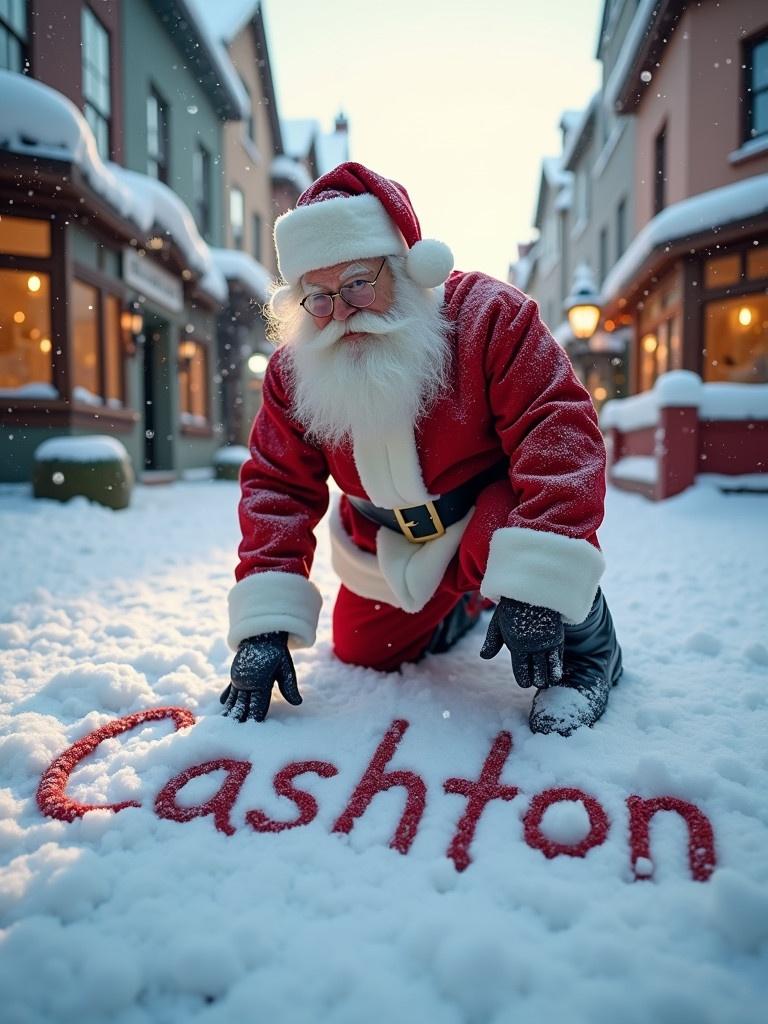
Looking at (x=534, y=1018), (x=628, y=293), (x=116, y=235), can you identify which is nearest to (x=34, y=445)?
(x=116, y=235)

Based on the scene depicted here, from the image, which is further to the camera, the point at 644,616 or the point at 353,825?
the point at 644,616

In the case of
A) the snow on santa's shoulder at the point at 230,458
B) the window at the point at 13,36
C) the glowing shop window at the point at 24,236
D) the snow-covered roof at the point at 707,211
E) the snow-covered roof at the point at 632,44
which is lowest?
the snow on santa's shoulder at the point at 230,458

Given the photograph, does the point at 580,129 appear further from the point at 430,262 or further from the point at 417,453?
the point at 417,453

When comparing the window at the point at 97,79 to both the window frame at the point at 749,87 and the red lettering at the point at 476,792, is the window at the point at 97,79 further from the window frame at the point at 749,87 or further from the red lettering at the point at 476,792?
the red lettering at the point at 476,792

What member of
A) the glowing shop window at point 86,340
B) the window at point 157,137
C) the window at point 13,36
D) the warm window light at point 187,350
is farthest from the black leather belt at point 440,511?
the warm window light at point 187,350

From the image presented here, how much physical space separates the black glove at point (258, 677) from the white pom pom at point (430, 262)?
3.47 feet

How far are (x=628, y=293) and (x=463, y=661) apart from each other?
34.4 ft

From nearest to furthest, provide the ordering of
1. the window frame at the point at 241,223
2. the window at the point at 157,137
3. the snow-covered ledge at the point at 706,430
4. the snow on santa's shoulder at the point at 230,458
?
the snow-covered ledge at the point at 706,430
the window at the point at 157,137
the snow on santa's shoulder at the point at 230,458
the window frame at the point at 241,223

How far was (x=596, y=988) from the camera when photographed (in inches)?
36.6

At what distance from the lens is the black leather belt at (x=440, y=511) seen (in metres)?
1.95

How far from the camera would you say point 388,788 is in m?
1.48

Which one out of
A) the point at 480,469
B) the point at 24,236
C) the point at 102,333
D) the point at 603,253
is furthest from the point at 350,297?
the point at 603,253

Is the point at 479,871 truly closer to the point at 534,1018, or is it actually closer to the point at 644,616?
the point at 534,1018

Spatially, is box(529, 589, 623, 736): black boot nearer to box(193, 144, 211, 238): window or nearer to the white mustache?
the white mustache
